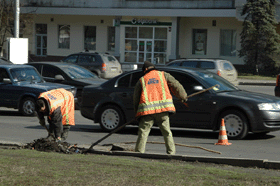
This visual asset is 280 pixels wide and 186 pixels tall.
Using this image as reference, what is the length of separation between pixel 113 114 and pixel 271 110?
3.63 meters

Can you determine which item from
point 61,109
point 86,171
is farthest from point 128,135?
point 86,171

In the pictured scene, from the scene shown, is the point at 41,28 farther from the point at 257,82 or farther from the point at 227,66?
the point at 227,66

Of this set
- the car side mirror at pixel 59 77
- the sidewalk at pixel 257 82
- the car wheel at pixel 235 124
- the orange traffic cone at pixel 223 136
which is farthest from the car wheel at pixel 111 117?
the sidewalk at pixel 257 82

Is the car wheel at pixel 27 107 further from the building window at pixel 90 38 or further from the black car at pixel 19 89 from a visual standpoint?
the building window at pixel 90 38

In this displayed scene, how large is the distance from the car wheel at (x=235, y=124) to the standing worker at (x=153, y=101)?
2764 millimetres

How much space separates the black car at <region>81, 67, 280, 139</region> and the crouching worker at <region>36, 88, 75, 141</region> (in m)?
2.69

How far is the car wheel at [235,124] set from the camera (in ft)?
32.2

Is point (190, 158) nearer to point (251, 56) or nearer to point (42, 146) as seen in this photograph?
point (42, 146)

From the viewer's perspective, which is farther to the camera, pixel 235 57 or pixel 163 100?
pixel 235 57

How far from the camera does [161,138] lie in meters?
10.3

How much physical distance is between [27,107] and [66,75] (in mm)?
2411

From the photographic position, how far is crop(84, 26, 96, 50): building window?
135ft

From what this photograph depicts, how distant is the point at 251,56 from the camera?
3288 cm

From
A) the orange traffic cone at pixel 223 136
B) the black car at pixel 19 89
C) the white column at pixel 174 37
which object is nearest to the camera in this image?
the orange traffic cone at pixel 223 136
